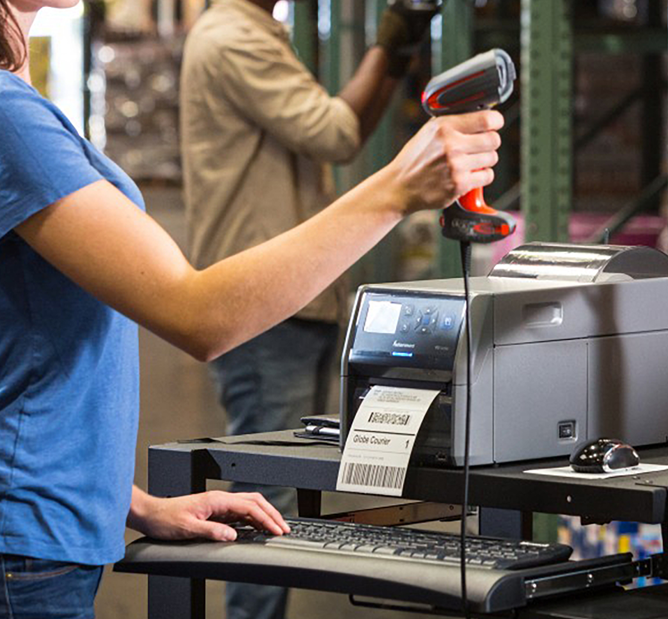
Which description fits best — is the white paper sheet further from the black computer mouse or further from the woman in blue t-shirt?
the woman in blue t-shirt

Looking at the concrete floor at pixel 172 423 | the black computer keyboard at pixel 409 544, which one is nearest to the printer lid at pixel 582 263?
the black computer keyboard at pixel 409 544

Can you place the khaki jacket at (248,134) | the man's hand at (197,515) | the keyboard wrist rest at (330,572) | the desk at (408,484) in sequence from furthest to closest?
the khaki jacket at (248,134) → the man's hand at (197,515) → the desk at (408,484) → the keyboard wrist rest at (330,572)

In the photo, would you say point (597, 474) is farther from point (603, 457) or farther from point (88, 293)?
point (88, 293)

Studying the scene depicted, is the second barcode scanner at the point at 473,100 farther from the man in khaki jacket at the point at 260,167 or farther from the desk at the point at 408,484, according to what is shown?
the man in khaki jacket at the point at 260,167

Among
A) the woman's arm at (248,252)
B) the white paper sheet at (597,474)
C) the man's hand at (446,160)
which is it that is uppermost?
the man's hand at (446,160)

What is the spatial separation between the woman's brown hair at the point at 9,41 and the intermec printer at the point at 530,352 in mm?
616

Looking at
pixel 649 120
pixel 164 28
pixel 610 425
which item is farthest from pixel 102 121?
pixel 610 425

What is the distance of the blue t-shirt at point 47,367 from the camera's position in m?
1.68

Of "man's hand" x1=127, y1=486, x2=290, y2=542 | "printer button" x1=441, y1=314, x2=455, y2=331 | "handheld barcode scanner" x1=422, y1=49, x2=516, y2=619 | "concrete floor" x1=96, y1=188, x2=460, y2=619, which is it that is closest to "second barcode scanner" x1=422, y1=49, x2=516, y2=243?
"handheld barcode scanner" x1=422, y1=49, x2=516, y2=619

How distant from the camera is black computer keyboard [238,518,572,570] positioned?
187 cm

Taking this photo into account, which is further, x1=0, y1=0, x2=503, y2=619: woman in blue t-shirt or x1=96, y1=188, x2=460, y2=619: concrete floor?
x1=96, y1=188, x2=460, y2=619: concrete floor

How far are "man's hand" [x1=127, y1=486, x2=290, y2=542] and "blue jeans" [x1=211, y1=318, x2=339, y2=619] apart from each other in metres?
1.45

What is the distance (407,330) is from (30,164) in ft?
2.11

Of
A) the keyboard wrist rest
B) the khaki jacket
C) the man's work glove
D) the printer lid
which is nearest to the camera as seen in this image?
the keyboard wrist rest
